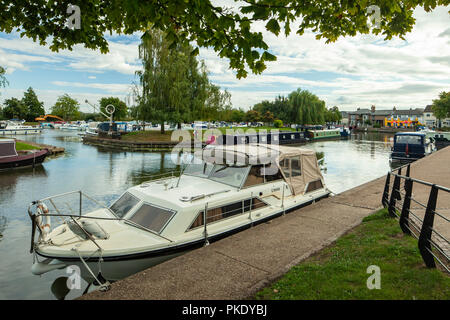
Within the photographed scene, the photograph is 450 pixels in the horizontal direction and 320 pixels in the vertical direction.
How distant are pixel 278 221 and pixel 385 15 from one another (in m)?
6.18

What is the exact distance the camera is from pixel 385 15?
22.8 feet

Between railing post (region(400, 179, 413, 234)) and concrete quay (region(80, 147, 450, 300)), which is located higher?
railing post (region(400, 179, 413, 234))

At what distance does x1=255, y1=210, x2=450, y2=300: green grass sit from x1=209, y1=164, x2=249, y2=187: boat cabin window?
3605 millimetres

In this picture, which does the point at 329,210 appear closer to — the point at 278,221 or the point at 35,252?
the point at 278,221

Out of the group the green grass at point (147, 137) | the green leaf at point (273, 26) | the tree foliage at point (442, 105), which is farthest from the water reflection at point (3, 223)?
the tree foliage at point (442, 105)

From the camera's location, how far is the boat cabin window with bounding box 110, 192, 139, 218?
7.98 metres

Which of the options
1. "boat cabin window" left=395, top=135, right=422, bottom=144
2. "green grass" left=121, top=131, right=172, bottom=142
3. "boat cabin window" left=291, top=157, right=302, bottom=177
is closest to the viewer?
"boat cabin window" left=291, top=157, right=302, bottom=177

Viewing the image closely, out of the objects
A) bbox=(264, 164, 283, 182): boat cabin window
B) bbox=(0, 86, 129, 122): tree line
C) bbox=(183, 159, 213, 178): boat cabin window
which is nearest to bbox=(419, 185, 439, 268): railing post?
bbox=(264, 164, 283, 182): boat cabin window

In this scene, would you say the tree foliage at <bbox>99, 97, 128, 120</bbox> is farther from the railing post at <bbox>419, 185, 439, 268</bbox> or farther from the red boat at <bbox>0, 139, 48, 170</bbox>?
the railing post at <bbox>419, 185, 439, 268</bbox>

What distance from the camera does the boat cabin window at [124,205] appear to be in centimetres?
798

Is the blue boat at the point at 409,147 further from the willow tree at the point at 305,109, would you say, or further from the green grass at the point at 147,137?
the willow tree at the point at 305,109

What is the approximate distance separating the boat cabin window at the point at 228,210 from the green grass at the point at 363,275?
9.49 feet
